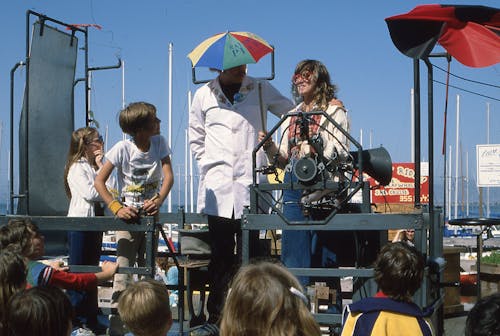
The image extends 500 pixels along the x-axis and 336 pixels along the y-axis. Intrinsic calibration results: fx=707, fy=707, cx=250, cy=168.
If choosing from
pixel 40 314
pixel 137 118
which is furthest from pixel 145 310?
pixel 137 118

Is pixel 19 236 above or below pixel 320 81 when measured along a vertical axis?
below

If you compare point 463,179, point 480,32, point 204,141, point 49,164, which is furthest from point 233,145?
point 463,179

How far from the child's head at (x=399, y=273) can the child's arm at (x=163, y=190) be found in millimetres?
1854

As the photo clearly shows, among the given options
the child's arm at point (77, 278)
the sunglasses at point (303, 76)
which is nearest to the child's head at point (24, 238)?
the child's arm at point (77, 278)

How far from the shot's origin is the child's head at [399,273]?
3666 millimetres

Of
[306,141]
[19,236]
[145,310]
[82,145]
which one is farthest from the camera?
[82,145]

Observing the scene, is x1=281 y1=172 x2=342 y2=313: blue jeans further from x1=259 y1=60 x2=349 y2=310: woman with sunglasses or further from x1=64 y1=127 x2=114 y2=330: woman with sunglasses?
x1=64 y1=127 x2=114 y2=330: woman with sunglasses

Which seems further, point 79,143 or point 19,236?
point 79,143

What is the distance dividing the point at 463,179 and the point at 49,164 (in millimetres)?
51709

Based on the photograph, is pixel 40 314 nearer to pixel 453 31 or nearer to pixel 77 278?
pixel 77 278

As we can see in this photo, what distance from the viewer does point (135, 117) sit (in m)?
5.23

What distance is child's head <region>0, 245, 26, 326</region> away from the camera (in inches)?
144

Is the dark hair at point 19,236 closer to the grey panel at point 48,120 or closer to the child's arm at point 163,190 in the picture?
the child's arm at point 163,190

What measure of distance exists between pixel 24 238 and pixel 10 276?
0.86 metres
